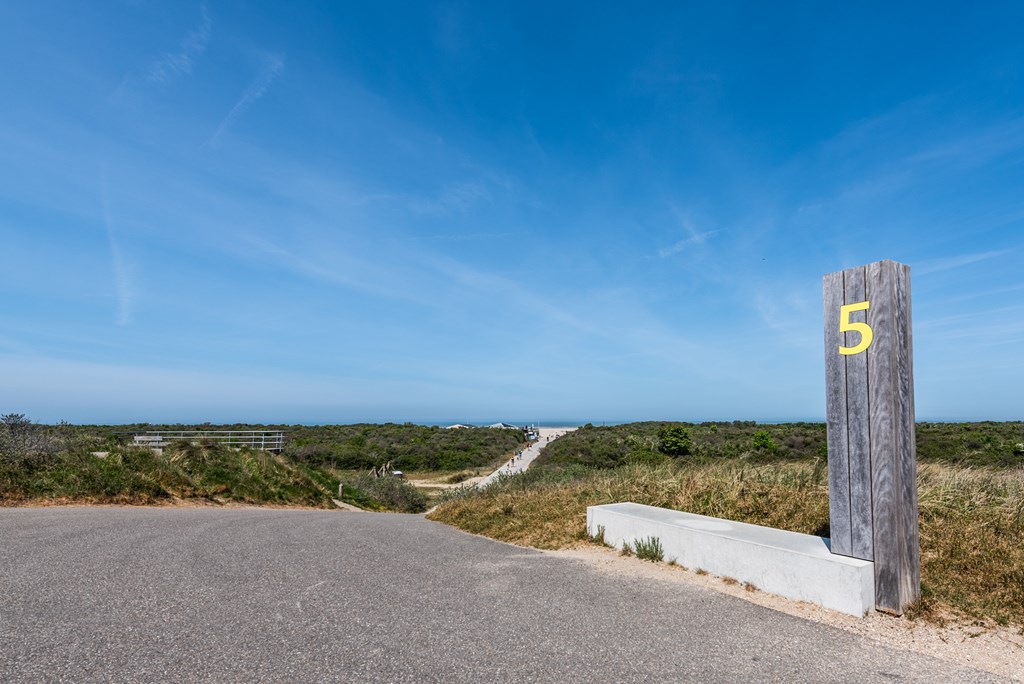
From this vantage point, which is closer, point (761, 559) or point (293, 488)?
point (761, 559)

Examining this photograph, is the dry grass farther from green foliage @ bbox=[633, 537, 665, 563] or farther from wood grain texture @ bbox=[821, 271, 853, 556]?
green foliage @ bbox=[633, 537, 665, 563]

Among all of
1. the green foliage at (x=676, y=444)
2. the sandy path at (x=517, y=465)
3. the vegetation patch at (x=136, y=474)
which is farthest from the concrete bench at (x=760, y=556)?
the green foliage at (x=676, y=444)

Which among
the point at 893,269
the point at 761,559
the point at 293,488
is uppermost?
the point at 893,269

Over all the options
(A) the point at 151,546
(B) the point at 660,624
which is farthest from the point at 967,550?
(A) the point at 151,546

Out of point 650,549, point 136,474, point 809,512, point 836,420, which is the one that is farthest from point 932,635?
point 136,474

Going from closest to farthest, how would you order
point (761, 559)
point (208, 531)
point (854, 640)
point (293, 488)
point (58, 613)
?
1. point (854, 640)
2. point (58, 613)
3. point (761, 559)
4. point (208, 531)
5. point (293, 488)

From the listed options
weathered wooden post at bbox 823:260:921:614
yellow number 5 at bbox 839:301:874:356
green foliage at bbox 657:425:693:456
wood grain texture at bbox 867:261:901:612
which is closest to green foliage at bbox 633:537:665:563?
weathered wooden post at bbox 823:260:921:614

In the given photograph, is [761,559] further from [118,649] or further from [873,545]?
[118,649]

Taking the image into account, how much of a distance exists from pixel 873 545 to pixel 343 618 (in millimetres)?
4396

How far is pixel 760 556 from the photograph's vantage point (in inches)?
214

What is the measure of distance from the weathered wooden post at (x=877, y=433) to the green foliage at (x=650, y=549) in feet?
6.48

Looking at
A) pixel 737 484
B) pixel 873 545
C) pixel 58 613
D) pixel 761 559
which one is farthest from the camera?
pixel 737 484

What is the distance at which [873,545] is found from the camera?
4.79 meters

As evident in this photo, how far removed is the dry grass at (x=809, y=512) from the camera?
5.02 meters
